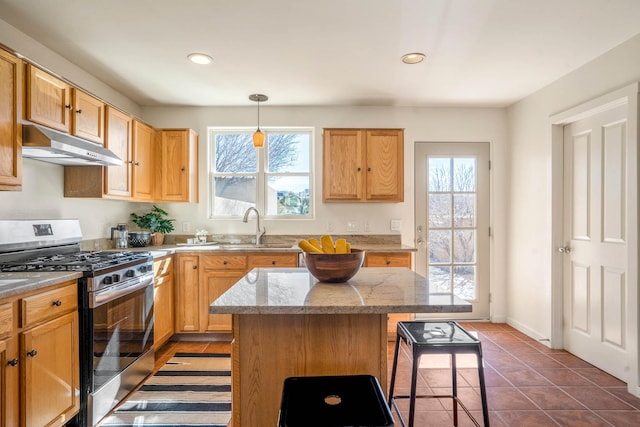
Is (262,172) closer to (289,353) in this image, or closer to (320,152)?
(320,152)

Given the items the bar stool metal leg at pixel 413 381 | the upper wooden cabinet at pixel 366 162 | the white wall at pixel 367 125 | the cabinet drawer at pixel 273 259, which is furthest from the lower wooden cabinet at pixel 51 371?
the upper wooden cabinet at pixel 366 162

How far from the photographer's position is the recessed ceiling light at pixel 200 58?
107 inches

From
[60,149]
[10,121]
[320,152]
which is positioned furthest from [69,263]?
[320,152]

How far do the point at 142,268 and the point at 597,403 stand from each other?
125 inches

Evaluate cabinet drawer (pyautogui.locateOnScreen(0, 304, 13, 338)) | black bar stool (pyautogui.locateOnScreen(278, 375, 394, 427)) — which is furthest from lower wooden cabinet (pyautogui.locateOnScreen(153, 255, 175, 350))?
black bar stool (pyautogui.locateOnScreen(278, 375, 394, 427))

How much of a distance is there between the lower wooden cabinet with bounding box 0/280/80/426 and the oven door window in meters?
0.13

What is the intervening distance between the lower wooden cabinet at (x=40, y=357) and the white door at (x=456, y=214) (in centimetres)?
327

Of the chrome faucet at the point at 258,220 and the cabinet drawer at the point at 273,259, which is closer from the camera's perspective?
the cabinet drawer at the point at 273,259

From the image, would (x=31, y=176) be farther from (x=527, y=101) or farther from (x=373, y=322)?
(x=527, y=101)

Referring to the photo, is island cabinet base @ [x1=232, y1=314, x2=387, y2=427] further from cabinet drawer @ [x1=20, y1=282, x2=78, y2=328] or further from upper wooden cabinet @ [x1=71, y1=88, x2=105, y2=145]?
upper wooden cabinet @ [x1=71, y1=88, x2=105, y2=145]

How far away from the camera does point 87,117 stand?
260 cm

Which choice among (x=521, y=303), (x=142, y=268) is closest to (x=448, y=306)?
(x=142, y=268)

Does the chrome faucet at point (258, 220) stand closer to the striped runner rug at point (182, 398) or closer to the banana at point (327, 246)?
the striped runner rug at point (182, 398)

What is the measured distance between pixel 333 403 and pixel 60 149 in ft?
6.82
